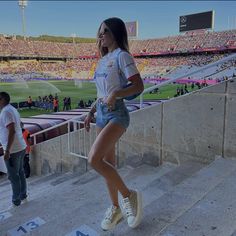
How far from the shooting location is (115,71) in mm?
2293

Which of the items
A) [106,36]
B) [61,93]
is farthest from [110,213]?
[61,93]

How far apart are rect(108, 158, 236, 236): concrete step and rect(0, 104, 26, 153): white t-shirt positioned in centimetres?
224

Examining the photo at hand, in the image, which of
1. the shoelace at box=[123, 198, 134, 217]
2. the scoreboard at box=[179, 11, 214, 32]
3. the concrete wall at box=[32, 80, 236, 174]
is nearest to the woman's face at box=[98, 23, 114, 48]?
the shoelace at box=[123, 198, 134, 217]

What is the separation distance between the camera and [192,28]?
200 feet

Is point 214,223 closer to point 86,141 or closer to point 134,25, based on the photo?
point 86,141

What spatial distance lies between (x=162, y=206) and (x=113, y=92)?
1199mm

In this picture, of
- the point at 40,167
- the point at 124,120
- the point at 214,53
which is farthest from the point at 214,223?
the point at 214,53

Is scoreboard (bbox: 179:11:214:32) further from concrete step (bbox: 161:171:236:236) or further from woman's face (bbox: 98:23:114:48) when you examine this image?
woman's face (bbox: 98:23:114:48)

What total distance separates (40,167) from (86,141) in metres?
2.15

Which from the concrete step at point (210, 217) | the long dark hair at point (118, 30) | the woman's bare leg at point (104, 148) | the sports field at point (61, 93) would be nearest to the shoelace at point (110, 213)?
the woman's bare leg at point (104, 148)

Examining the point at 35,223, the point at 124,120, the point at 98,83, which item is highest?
the point at 98,83

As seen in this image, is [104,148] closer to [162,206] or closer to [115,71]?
[115,71]

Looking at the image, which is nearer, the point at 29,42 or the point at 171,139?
the point at 171,139

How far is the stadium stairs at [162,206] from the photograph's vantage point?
242 centimetres
